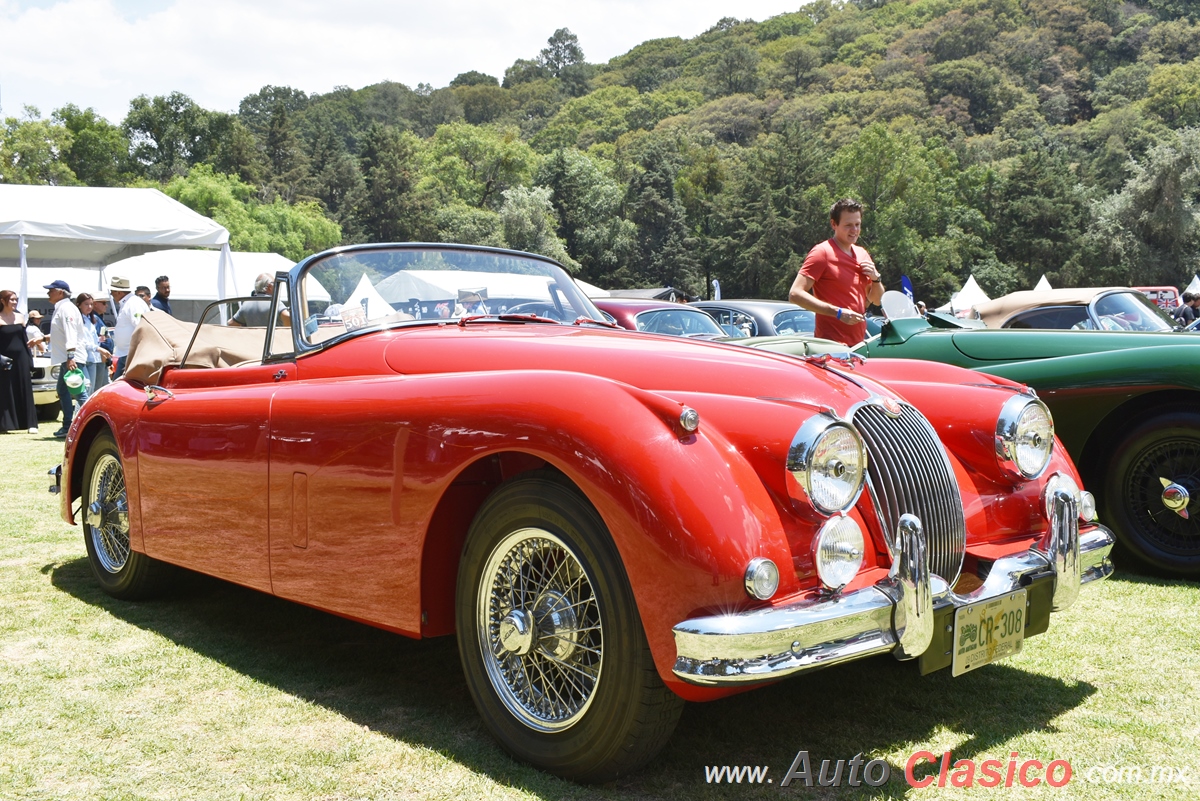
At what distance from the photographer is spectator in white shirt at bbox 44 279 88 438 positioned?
38.6 ft

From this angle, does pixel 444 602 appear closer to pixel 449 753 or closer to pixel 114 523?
pixel 449 753

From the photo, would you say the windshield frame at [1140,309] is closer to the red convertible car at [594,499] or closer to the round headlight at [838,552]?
the red convertible car at [594,499]

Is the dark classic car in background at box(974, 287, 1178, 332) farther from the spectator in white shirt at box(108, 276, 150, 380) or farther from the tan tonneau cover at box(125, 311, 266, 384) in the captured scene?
the spectator in white shirt at box(108, 276, 150, 380)

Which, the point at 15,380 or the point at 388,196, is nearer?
the point at 15,380

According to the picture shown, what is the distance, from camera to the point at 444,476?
293 cm

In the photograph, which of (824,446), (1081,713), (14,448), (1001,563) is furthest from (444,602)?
(14,448)

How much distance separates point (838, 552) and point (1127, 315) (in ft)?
17.7

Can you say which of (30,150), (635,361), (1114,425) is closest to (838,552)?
(635,361)

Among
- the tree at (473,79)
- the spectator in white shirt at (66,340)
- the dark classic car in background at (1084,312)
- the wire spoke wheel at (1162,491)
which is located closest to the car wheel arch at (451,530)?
the wire spoke wheel at (1162,491)

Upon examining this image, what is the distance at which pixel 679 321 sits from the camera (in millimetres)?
11414

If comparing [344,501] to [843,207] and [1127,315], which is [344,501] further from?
[1127,315]

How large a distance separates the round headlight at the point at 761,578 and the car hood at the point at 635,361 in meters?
0.65

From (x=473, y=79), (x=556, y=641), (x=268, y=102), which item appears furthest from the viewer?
(x=473, y=79)

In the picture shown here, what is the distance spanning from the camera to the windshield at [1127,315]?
22.0 feet
